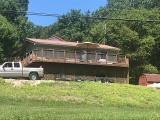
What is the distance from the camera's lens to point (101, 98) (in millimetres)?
28922

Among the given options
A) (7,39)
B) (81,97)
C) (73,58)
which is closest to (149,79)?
(73,58)

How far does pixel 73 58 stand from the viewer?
145 feet

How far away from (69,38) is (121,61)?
2117 inches

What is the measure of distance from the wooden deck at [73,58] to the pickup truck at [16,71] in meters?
6.01

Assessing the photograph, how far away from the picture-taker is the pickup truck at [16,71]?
34.6 m

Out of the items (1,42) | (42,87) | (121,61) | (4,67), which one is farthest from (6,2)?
(42,87)

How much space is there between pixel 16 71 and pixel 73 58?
10736 mm

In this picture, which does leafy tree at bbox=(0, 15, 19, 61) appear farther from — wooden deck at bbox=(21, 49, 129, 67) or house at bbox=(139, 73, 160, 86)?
house at bbox=(139, 73, 160, 86)

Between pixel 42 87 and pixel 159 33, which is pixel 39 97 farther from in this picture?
pixel 159 33

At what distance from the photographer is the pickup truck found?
34.6 meters

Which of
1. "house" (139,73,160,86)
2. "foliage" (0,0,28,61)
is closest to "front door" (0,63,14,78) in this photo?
"house" (139,73,160,86)

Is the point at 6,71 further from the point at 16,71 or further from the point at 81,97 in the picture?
the point at 81,97

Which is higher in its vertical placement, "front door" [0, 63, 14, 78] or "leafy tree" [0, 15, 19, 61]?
"leafy tree" [0, 15, 19, 61]

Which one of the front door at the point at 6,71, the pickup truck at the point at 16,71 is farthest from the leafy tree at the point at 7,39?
the front door at the point at 6,71
